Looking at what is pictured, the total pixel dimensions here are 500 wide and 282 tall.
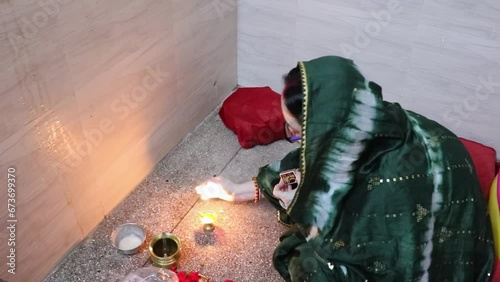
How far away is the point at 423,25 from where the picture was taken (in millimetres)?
1932

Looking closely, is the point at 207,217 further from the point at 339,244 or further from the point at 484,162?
the point at 484,162

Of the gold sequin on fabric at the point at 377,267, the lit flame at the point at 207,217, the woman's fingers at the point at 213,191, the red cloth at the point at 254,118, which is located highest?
the gold sequin on fabric at the point at 377,267

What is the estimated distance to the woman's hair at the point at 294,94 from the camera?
1276mm

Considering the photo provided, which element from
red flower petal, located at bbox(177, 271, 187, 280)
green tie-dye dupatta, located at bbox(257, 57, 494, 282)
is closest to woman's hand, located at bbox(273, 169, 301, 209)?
green tie-dye dupatta, located at bbox(257, 57, 494, 282)

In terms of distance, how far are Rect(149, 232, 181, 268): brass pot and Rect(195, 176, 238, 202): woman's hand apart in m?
0.24

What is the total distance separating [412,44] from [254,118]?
2.18 feet

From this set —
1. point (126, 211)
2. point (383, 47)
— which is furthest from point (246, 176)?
point (383, 47)

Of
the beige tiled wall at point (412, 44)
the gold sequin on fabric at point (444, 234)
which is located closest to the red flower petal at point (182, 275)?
the gold sequin on fabric at point (444, 234)

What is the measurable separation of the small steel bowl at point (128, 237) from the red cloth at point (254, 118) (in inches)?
22.7

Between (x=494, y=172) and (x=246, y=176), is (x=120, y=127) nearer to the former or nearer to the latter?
(x=246, y=176)

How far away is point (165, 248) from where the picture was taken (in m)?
1.68

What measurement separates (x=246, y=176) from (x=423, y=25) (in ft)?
2.80

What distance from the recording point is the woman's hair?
4.19ft

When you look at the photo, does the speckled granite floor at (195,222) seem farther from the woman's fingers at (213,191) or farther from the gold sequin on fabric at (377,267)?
the gold sequin on fabric at (377,267)
